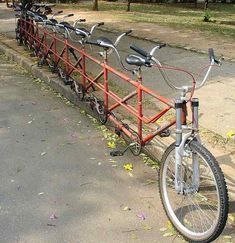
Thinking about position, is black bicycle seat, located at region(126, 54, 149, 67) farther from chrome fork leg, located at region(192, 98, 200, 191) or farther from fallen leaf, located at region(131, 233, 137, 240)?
fallen leaf, located at region(131, 233, 137, 240)

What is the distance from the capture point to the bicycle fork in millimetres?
3372

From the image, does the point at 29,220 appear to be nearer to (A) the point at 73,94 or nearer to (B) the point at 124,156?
(B) the point at 124,156

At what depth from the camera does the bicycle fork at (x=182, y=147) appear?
11.1ft

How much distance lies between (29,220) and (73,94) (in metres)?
3.56

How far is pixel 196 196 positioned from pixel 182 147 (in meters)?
0.61

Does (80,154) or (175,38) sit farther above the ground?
(175,38)

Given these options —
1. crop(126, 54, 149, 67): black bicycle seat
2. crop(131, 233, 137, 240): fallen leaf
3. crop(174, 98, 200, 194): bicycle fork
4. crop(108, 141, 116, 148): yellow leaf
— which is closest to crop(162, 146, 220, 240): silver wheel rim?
crop(174, 98, 200, 194): bicycle fork

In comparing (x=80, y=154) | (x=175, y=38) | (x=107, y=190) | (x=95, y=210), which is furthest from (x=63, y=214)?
(x=175, y=38)

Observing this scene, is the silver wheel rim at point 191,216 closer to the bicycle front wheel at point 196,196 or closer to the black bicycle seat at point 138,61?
the bicycle front wheel at point 196,196

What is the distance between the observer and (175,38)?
11641 mm

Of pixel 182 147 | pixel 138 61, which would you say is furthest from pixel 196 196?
pixel 138 61

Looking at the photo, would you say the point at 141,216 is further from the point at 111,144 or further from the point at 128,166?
the point at 111,144

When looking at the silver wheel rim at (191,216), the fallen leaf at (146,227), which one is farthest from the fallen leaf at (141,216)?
the silver wheel rim at (191,216)

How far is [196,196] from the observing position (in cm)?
378
